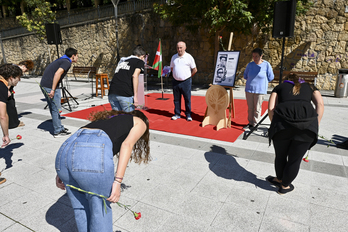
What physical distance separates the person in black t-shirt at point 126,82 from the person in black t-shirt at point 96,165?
2.30 m

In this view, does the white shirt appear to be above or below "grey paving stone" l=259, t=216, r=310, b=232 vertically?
above

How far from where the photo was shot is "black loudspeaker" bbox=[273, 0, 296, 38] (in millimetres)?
4448

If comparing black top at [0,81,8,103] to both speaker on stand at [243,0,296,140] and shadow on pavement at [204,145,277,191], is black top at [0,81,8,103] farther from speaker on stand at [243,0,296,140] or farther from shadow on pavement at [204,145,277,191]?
speaker on stand at [243,0,296,140]

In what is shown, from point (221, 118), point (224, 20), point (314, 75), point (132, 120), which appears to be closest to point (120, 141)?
point (132, 120)

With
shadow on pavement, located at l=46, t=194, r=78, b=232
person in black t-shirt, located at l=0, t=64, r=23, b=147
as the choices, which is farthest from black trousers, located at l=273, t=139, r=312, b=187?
person in black t-shirt, located at l=0, t=64, r=23, b=147

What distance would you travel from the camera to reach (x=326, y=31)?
34.6 ft

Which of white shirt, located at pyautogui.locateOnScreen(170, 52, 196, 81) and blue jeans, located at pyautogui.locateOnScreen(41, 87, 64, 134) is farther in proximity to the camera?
white shirt, located at pyautogui.locateOnScreen(170, 52, 196, 81)

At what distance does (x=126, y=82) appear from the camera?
407 centimetres

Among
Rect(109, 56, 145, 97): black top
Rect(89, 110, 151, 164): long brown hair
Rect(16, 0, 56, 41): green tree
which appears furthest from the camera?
Rect(16, 0, 56, 41): green tree

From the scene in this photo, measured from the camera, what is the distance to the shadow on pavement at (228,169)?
10.7ft

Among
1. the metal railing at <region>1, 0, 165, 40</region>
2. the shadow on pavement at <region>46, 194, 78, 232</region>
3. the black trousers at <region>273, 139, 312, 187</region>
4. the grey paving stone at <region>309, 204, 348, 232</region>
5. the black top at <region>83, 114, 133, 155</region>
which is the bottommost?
the shadow on pavement at <region>46, 194, 78, 232</region>

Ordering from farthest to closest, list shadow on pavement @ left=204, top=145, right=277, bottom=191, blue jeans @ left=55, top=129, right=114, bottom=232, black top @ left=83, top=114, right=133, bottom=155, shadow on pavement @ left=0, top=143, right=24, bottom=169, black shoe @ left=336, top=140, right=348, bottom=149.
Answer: black shoe @ left=336, top=140, right=348, bottom=149
shadow on pavement @ left=0, top=143, right=24, bottom=169
shadow on pavement @ left=204, top=145, right=277, bottom=191
black top @ left=83, top=114, right=133, bottom=155
blue jeans @ left=55, top=129, right=114, bottom=232

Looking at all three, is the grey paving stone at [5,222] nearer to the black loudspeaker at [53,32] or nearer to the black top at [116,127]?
the black top at [116,127]

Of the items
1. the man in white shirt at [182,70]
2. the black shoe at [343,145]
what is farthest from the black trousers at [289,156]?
the man in white shirt at [182,70]
